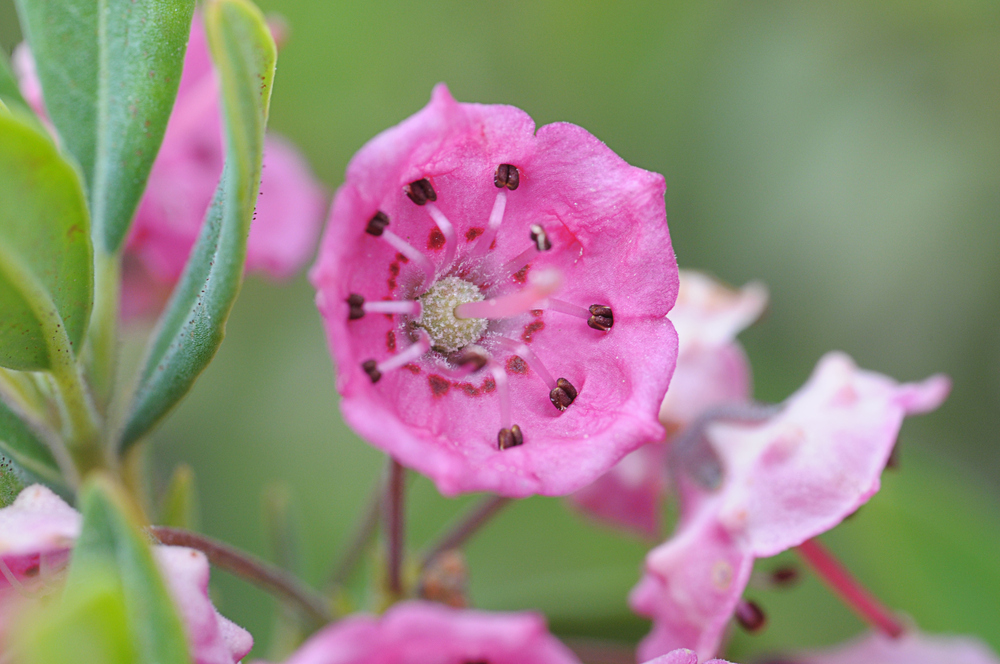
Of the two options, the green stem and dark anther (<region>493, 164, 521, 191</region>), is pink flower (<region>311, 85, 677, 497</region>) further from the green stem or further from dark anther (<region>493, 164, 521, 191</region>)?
the green stem

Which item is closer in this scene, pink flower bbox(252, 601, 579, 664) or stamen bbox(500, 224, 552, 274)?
pink flower bbox(252, 601, 579, 664)

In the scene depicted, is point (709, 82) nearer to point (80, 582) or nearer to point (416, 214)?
point (416, 214)

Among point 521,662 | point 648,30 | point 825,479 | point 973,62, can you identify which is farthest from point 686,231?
point 521,662

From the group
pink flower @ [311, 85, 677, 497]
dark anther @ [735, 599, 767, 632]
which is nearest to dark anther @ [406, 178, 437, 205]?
pink flower @ [311, 85, 677, 497]

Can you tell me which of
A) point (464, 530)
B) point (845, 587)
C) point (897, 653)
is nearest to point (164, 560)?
point (464, 530)

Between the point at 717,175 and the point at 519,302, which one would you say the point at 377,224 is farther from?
the point at 717,175
